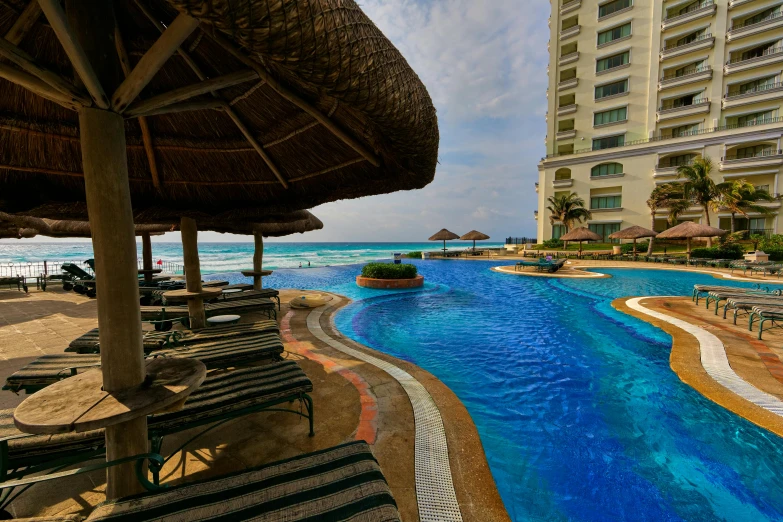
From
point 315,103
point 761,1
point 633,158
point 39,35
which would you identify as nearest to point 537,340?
point 315,103

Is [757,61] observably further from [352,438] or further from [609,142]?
[352,438]

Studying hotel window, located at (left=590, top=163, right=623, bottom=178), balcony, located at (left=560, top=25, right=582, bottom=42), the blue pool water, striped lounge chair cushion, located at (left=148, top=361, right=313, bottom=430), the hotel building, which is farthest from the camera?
balcony, located at (left=560, top=25, right=582, bottom=42)

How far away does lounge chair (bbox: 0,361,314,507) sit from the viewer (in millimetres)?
2197

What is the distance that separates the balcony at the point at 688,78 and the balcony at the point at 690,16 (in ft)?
15.6

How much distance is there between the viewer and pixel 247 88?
315cm

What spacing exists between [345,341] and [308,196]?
340cm

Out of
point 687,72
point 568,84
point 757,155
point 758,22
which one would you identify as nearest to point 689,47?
point 687,72

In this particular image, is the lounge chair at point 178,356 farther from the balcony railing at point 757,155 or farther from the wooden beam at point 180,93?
the balcony railing at point 757,155

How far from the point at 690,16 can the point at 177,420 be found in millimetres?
49790

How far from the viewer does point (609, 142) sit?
115 feet

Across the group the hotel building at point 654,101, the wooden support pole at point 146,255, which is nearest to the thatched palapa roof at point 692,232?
the hotel building at point 654,101

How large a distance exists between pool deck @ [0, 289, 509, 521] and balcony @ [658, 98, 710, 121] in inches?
1660

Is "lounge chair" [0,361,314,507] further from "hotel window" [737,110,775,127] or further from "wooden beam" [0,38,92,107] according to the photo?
"hotel window" [737,110,775,127]

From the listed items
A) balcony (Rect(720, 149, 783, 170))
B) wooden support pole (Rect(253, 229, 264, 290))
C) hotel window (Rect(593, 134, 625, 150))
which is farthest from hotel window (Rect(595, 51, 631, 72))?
wooden support pole (Rect(253, 229, 264, 290))
